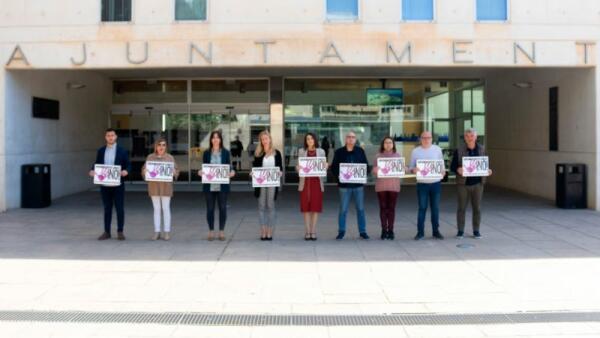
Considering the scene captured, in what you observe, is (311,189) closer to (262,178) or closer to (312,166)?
(312,166)

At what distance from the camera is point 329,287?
22.7ft

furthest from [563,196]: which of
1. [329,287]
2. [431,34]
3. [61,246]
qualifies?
[61,246]

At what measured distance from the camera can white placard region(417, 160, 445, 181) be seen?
9.65 meters

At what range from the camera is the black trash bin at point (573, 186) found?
13.3 m

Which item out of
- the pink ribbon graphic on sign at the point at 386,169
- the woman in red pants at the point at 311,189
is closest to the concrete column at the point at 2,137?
the woman in red pants at the point at 311,189

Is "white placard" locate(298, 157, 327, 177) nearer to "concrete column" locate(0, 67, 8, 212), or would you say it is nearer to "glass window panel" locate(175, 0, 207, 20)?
"glass window panel" locate(175, 0, 207, 20)

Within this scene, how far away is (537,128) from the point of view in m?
16.2

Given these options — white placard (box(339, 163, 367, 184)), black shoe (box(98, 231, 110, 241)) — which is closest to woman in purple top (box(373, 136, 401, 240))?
white placard (box(339, 163, 367, 184))

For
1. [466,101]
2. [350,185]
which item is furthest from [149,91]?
[350,185]

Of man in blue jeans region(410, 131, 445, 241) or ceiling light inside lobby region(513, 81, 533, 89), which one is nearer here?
man in blue jeans region(410, 131, 445, 241)

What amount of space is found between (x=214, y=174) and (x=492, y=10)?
781 centimetres

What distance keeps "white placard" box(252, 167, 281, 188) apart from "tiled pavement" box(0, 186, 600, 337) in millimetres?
1030

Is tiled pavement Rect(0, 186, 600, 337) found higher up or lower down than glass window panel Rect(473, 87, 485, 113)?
lower down

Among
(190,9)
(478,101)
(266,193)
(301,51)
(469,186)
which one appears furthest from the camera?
(478,101)
